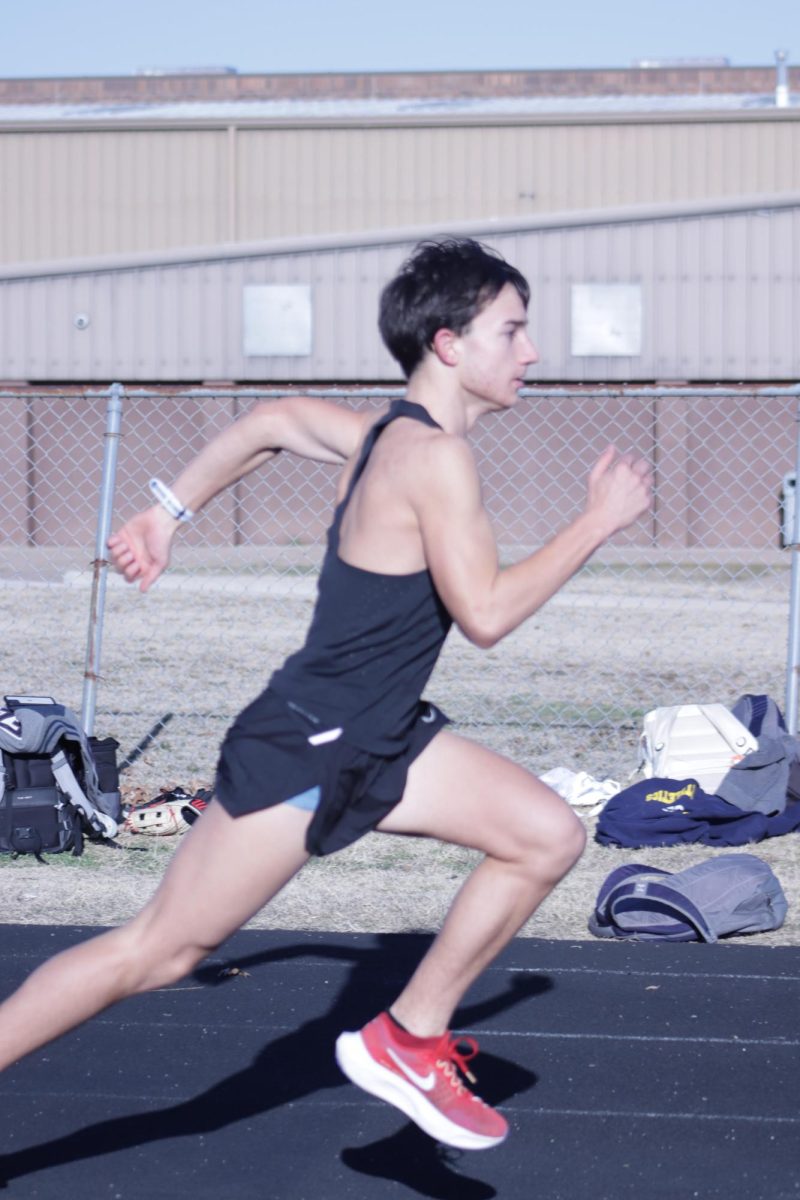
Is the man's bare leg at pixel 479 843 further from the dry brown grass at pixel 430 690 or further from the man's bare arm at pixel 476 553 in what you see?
the dry brown grass at pixel 430 690

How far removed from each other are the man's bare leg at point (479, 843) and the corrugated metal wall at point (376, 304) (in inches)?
833

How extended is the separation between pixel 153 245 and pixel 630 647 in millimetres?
18502

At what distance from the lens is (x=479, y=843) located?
2.96 m

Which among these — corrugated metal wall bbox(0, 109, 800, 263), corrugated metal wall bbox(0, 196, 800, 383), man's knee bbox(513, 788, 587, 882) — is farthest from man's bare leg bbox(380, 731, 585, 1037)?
corrugated metal wall bbox(0, 109, 800, 263)

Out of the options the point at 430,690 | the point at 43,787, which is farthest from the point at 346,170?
the point at 43,787

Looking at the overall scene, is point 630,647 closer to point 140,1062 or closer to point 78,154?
point 140,1062

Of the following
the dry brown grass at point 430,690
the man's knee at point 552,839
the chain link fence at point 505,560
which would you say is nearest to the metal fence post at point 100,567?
the chain link fence at point 505,560

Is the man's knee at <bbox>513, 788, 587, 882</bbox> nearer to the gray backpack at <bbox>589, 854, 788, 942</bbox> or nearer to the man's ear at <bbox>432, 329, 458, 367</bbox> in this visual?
the man's ear at <bbox>432, 329, 458, 367</bbox>

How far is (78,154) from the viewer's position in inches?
1118

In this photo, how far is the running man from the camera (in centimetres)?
278

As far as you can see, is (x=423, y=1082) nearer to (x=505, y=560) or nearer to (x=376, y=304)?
(x=505, y=560)

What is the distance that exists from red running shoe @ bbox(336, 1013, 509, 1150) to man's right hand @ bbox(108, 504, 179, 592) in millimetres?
1004

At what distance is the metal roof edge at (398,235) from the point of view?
23.1 meters

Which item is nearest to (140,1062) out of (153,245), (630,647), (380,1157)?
(380,1157)
